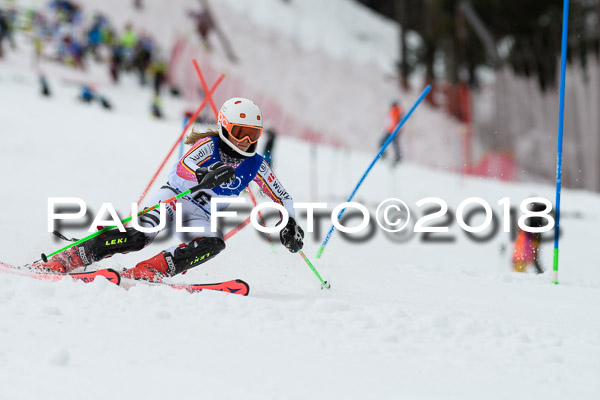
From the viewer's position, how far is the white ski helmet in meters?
4.46

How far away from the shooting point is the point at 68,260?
4445 millimetres

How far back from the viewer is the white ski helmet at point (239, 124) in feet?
14.6

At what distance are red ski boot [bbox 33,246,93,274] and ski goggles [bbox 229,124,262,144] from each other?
1271mm

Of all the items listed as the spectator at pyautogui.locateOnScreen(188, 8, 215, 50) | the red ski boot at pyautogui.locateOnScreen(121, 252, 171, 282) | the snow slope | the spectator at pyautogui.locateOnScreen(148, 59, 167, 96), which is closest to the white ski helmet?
the red ski boot at pyautogui.locateOnScreen(121, 252, 171, 282)

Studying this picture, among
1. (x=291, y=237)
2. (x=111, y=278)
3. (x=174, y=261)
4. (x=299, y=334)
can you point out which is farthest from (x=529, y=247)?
(x=111, y=278)

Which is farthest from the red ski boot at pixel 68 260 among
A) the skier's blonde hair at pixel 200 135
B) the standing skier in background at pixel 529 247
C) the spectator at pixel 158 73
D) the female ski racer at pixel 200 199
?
the spectator at pixel 158 73

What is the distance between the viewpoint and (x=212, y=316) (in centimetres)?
357

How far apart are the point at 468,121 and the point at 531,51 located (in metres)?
3.29

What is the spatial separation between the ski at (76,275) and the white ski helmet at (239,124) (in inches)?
46.6

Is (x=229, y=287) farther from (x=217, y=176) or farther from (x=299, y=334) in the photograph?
(x=299, y=334)

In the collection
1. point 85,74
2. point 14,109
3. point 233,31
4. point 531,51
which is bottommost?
point 14,109

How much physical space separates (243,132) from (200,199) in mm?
600

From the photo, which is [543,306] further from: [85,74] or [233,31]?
[233,31]

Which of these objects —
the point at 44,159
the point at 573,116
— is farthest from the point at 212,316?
the point at 573,116
